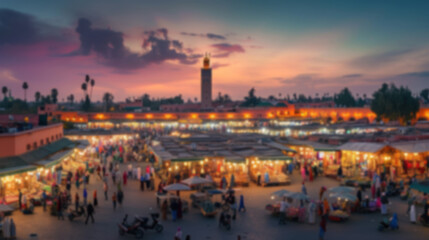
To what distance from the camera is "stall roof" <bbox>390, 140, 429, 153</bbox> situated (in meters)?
20.5

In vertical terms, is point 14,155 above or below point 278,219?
above

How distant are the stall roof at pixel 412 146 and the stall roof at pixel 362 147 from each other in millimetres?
891

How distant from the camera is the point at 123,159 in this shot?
94.8 feet

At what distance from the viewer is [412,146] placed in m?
21.1

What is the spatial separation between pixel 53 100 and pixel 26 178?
92837 millimetres

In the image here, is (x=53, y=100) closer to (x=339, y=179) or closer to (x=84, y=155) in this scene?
(x=84, y=155)

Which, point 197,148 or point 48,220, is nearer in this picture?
point 48,220

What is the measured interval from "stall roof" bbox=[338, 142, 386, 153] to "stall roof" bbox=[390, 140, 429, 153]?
0.89 m

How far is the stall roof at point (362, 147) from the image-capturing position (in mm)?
20859

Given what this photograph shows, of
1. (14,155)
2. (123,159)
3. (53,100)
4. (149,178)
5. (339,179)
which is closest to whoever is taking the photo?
(14,155)

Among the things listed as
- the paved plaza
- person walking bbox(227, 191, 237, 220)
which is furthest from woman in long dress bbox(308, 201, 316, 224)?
person walking bbox(227, 191, 237, 220)

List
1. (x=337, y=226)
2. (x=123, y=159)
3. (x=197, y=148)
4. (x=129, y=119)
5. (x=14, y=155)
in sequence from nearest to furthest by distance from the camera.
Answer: (x=337, y=226) → (x=14, y=155) → (x=197, y=148) → (x=123, y=159) → (x=129, y=119)

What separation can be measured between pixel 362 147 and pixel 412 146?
2735mm

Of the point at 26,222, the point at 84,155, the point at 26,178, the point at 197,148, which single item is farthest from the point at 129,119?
the point at 26,222
